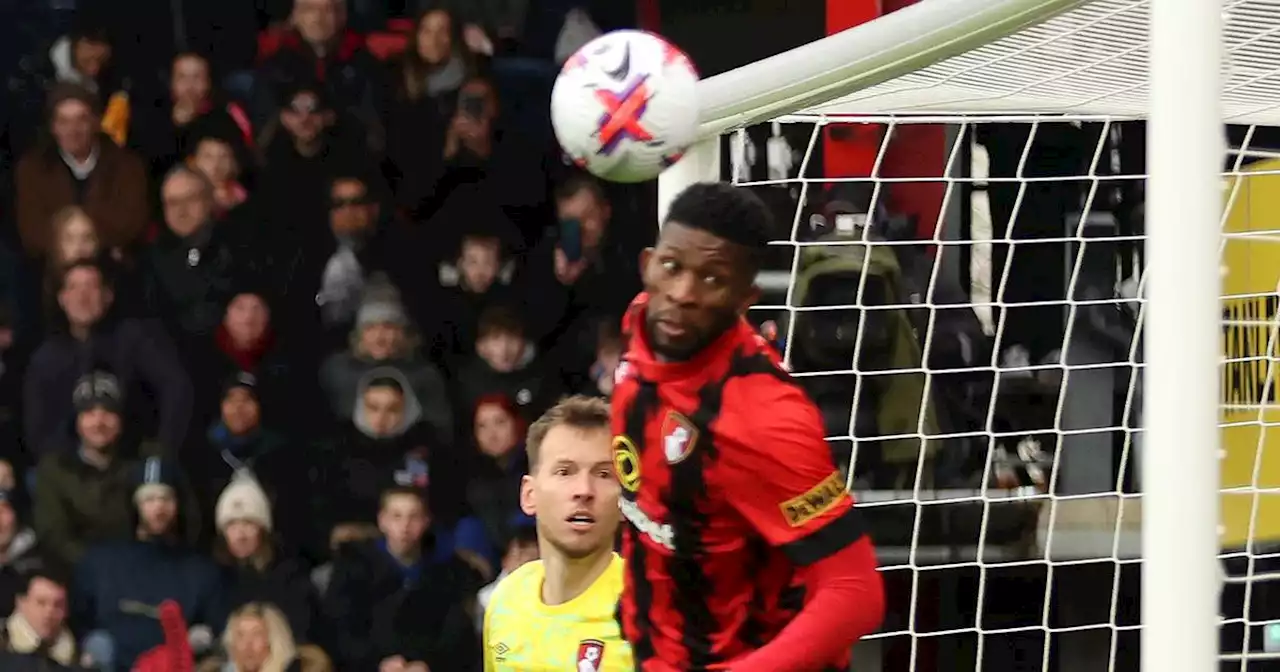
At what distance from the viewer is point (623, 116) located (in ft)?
9.64

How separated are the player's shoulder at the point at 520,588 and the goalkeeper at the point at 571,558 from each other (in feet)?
0.05

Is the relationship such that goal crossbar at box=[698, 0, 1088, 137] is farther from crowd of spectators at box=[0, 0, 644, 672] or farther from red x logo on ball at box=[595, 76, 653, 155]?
crowd of spectators at box=[0, 0, 644, 672]

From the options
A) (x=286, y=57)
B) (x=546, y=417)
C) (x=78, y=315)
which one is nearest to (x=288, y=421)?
(x=78, y=315)

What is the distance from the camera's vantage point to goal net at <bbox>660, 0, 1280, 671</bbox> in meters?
4.64

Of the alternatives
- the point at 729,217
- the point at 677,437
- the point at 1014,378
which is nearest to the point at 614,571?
the point at 677,437

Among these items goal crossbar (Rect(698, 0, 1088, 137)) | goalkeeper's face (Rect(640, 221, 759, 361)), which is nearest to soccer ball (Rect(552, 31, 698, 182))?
goal crossbar (Rect(698, 0, 1088, 137))

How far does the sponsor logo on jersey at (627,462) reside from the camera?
2.84 m

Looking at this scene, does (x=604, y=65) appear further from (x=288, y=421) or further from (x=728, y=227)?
(x=288, y=421)

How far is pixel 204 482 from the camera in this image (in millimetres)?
5629

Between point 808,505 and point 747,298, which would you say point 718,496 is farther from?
point 747,298

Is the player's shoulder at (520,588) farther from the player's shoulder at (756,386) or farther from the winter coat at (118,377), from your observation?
the winter coat at (118,377)

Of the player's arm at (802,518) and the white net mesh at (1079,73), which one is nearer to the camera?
the player's arm at (802,518)

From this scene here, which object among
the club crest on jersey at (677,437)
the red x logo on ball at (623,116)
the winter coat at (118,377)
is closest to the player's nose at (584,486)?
the club crest on jersey at (677,437)

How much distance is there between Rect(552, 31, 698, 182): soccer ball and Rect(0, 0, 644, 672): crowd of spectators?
249 cm
